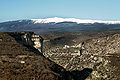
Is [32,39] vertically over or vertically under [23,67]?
under

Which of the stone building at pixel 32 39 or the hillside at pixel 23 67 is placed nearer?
the hillside at pixel 23 67

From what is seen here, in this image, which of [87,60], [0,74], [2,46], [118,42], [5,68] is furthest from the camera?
[118,42]

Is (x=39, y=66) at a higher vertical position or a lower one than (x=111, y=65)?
higher

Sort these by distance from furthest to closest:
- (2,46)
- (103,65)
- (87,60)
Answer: (87,60), (103,65), (2,46)

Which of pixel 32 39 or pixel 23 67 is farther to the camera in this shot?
pixel 32 39

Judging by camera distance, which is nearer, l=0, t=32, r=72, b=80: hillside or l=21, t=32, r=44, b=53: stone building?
l=0, t=32, r=72, b=80: hillside

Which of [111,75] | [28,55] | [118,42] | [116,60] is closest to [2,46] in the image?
[28,55]

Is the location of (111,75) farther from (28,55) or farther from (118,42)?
(118,42)

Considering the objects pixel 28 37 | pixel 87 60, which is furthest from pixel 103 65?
pixel 28 37

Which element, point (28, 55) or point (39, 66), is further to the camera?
point (28, 55)
